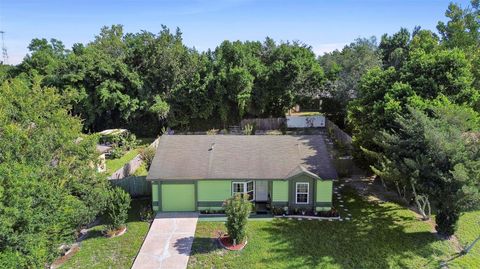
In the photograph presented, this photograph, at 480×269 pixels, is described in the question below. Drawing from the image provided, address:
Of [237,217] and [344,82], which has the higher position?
[344,82]

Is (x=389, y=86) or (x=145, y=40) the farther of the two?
(x=145, y=40)

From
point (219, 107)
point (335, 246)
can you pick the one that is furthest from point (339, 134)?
point (335, 246)

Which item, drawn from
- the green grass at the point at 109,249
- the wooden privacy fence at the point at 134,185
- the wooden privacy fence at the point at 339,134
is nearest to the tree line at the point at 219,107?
the green grass at the point at 109,249

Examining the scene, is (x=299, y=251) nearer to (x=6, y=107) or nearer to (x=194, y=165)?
(x=194, y=165)

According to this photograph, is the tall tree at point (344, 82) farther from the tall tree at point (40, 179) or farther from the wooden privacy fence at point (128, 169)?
the tall tree at point (40, 179)

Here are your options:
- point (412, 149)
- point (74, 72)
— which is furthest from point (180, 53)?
point (412, 149)

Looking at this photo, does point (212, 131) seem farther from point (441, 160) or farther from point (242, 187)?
point (441, 160)
